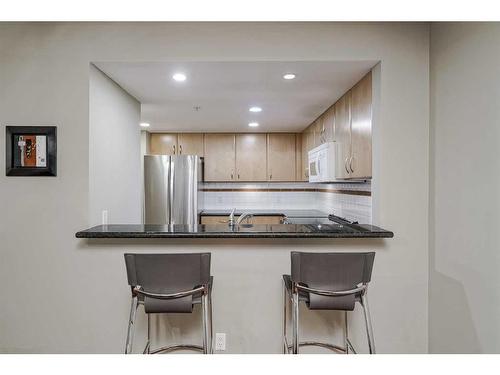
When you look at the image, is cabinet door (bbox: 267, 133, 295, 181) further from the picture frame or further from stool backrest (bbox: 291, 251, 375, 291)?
stool backrest (bbox: 291, 251, 375, 291)

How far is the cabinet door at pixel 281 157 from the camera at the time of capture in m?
4.93

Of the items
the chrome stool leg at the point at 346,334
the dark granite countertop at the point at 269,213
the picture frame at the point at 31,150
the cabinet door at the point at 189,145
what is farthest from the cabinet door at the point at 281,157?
the picture frame at the point at 31,150

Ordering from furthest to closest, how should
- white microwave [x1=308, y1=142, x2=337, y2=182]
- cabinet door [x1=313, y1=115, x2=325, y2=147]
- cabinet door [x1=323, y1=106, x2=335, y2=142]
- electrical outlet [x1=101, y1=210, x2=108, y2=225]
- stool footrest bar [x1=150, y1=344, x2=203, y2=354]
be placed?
Result: cabinet door [x1=313, y1=115, x2=325, y2=147] → cabinet door [x1=323, y1=106, x2=335, y2=142] → white microwave [x1=308, y1=142, x2=337, y2=182] → electrical outlet [x1=101, y1=210, x2=108, y2=225] → stool footrest bar [x1=150, y1=344, x2=203, y2=354]

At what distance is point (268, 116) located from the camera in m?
3.87

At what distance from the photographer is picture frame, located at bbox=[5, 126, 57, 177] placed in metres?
2.06

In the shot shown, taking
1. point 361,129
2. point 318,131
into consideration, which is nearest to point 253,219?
point 318,131

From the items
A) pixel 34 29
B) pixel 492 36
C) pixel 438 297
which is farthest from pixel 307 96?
pixel 34 29

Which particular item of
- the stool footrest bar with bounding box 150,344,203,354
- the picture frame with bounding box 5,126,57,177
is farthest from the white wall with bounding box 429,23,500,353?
the picture frame with bounding box 5,126,57,177

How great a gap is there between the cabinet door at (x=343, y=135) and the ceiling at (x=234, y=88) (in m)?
0.09

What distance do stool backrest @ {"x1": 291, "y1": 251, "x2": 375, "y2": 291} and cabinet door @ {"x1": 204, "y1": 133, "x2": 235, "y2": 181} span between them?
11.1ft

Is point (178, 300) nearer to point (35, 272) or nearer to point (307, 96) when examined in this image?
point (35, 272)

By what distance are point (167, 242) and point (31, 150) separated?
41.2 inches

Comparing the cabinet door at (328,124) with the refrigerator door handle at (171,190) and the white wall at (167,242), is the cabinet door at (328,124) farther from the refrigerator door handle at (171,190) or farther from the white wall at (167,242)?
the refrigerator door handle at (171,190)
